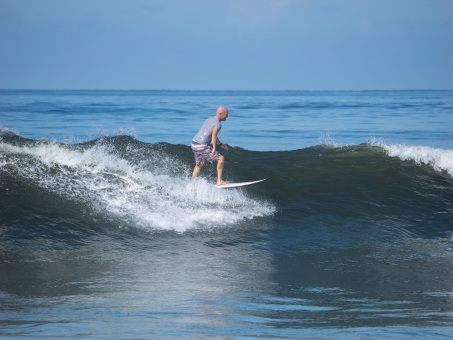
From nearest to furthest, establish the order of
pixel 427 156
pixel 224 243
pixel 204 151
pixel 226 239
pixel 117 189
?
pixel 224 243, pixel 226 239, pixel 204 151, pixel 117 189, pixel 427 156

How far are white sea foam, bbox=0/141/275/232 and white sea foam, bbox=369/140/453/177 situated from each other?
4834mm

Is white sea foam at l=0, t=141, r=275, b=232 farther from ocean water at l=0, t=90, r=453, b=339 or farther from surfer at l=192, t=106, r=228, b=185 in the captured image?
surfer at l=192, t=106, r=228, b=185

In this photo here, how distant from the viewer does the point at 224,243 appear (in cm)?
999

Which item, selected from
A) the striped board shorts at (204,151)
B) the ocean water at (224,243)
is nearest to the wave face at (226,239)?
the ocean water at (224,243)

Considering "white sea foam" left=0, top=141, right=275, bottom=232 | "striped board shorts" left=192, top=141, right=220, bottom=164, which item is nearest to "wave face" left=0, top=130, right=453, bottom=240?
"white sea foam" left=0, top=141, right=275, bottom=232

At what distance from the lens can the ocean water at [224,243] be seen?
6102 mm

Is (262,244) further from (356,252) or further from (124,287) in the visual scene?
(124,287)

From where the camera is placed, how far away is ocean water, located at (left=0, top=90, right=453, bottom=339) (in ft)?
20.0

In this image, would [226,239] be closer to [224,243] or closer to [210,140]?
[224,243]

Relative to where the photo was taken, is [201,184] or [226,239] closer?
[226,239]

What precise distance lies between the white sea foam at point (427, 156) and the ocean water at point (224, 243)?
0.14 ft

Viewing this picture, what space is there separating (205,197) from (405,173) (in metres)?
5.09

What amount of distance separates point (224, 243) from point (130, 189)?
2786mm

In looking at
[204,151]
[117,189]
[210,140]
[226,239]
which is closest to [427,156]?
[210,140]
